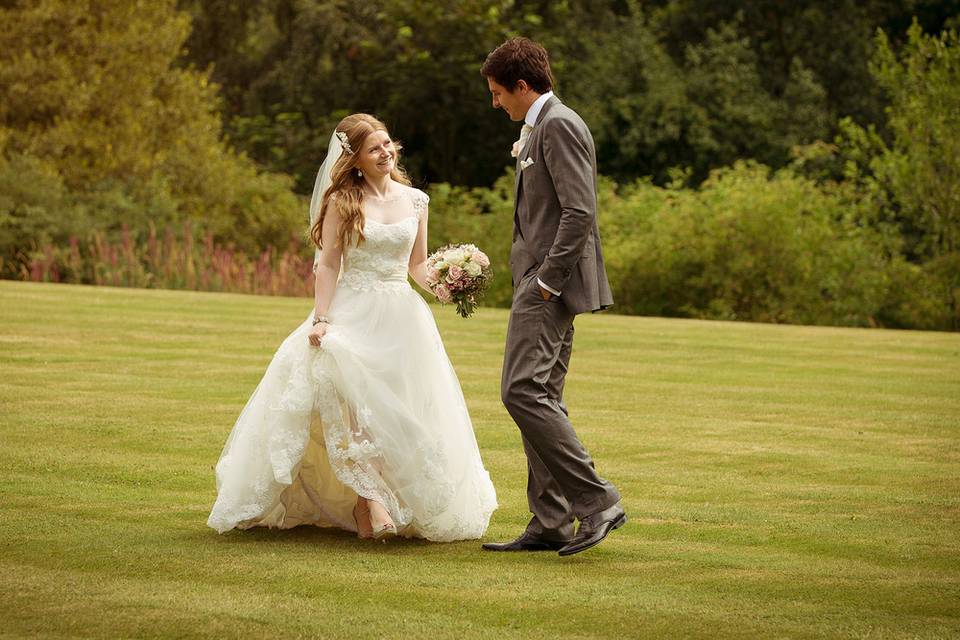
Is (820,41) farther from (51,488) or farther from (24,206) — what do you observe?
(51,488)

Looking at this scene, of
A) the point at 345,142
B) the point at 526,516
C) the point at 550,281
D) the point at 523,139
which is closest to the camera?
the point at 550,281

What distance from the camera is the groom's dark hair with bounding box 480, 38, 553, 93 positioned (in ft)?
20.9

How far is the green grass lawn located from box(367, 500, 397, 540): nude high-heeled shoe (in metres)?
0.11

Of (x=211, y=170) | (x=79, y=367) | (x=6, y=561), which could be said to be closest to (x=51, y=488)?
(x=6, y=561)

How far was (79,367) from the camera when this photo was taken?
13.3m

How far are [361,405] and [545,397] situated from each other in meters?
0.98

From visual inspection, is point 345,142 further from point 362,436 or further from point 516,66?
point 362,436

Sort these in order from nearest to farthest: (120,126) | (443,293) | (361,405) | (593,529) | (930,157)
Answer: (593,529), (361,405), (443,293), (930,157), (120,126)

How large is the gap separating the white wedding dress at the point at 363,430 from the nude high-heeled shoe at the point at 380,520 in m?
0.04

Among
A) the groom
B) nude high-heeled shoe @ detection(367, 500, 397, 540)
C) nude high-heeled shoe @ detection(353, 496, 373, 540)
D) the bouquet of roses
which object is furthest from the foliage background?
the groom

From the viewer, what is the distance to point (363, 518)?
22.4 feet

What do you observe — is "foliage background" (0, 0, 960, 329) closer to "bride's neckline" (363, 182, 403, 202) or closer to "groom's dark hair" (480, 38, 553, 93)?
"bride's neckline" (363, 182, 403, 202)

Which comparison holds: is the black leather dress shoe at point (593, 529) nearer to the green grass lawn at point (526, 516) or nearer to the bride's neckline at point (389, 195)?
the green grass lawn at point (526, 516)

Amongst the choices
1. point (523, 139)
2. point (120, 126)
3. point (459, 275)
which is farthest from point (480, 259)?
point (120, 126)
